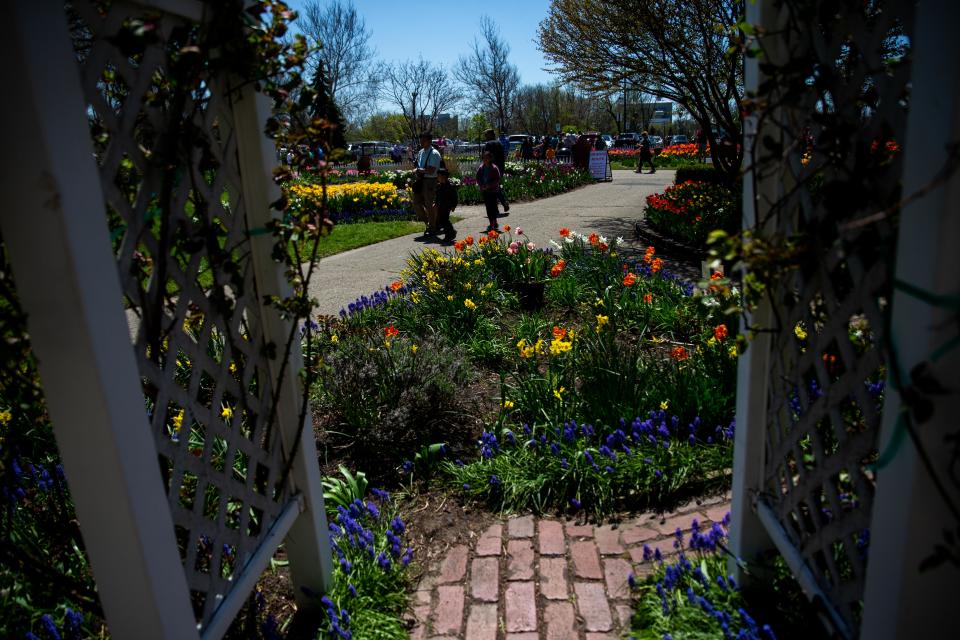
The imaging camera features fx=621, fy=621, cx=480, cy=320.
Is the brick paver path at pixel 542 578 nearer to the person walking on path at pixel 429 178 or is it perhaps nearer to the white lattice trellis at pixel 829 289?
the white lattice trellis at pixel 829 289

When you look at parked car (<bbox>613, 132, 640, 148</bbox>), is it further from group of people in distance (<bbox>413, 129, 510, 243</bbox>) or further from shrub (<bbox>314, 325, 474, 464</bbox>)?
shrub (<bbox>314, 325, 474, 464</bbox>)

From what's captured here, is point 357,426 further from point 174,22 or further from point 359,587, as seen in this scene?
point 174,22

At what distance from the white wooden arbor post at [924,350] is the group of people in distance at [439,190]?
8.93 m

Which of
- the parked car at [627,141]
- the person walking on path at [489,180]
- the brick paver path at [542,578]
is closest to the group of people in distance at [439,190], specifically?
the person walking on path at [489,180]

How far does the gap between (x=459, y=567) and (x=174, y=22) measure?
2163mm

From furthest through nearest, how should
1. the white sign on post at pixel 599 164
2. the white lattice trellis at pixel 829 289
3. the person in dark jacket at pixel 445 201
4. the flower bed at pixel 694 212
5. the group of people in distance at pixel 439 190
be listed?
the white sign on post at pixel 599 164 → the group of people in distance at pixel 439 190 → the person in dark jacket at pixel 445 201 → the flower bed at pixel 694 212 → the white lattice trellis at pixel 829 289

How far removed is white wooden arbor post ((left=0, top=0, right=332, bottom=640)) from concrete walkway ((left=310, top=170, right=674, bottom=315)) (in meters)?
3.40

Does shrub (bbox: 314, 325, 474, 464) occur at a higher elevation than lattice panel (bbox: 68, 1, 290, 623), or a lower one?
lower

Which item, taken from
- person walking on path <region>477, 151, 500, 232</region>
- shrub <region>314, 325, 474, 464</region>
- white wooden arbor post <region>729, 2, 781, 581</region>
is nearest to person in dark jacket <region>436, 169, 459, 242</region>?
person walking on path <region>477, 151, 500, 232</region>

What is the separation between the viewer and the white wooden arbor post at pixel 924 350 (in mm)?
1016

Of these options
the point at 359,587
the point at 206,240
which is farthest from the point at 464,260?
the point at 206,240

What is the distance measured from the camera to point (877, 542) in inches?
50.6

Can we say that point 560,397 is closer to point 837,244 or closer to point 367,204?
point 837,244

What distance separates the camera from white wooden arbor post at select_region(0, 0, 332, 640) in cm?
108
